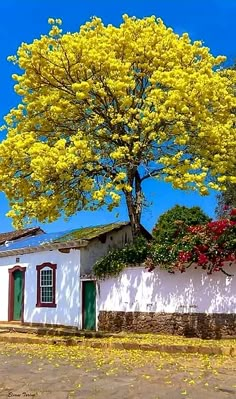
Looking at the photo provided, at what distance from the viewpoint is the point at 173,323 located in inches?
723

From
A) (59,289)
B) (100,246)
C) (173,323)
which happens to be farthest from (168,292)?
(59,289)

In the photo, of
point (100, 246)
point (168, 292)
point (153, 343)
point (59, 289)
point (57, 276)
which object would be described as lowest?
point (153, 343)

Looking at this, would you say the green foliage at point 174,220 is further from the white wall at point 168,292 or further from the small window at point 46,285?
the small window at point 46,285

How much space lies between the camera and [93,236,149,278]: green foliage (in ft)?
65.6

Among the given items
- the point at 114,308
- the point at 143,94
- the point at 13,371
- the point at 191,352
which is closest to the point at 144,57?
the point at 143,94

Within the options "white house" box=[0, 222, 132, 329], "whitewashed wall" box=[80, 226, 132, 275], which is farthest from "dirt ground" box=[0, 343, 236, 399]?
"whitewashed wall" box=[80, 226, 132, 275]

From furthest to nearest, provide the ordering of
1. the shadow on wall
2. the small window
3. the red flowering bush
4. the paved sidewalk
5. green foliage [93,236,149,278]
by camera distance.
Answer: the small window → the shadow on wall → green foliage [93,236,149,278] → the red flowering bush → the paved sidewalk

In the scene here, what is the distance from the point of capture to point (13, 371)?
11625mm

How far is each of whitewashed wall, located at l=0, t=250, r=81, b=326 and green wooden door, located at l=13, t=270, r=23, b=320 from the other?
587mm

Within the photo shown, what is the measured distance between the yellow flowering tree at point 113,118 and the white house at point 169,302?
2.87 meters

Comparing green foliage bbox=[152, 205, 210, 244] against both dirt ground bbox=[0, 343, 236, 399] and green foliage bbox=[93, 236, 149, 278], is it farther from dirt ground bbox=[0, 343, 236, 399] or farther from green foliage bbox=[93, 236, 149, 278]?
dirt ground bbox=[0, 343, 236, 399]

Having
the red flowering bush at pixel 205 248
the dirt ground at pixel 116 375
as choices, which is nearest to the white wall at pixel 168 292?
the red flowering bush at pixel 205 248

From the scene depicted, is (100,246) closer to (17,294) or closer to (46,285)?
(46,285)

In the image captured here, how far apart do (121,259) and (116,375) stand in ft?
33.0
